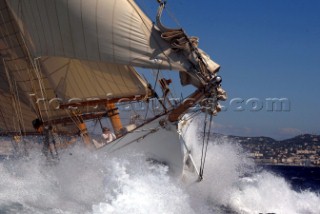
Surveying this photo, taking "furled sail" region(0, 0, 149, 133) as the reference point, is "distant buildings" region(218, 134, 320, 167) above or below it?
below

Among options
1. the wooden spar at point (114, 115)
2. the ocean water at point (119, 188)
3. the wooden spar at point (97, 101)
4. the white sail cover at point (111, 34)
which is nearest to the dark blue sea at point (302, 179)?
the ocean water at point (119, 188)

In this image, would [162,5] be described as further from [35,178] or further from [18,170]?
[18,170]

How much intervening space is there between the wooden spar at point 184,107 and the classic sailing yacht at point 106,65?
0.03 m

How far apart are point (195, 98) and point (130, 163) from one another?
10.4ft

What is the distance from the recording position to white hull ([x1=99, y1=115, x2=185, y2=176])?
17.4 meters

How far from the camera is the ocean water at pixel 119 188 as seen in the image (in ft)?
47.1

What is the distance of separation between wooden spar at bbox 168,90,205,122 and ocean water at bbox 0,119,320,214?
4.54 ft

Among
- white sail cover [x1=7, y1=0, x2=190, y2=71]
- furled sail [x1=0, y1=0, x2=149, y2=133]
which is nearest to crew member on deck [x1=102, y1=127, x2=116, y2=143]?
furled sail [x1=0, y1=0, x2=149, y2=133]

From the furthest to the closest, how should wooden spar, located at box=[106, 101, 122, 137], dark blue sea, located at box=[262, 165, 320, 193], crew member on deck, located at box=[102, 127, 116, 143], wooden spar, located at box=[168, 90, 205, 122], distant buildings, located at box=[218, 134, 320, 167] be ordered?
distant buildings, located at box=[218, 134, 320, 167], dark blue sea, located at box=[262, 165, 320, 193], wooden spar, located at box=[106, 101, 122, 137], crew member on deck, located at box=[102, 127, 116, 143], wooden spar, located at box=[168, 90, 205, 122]

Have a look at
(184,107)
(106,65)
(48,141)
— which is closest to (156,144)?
(184,107)

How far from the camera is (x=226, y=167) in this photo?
23.4 meters

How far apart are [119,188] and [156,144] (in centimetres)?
329

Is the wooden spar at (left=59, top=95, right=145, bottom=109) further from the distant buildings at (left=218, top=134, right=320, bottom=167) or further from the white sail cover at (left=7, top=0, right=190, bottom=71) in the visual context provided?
the distant buildings at (left=218, top=134, right=320, bottom=167)

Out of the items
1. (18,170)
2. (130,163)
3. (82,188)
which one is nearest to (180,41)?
(130,163)
